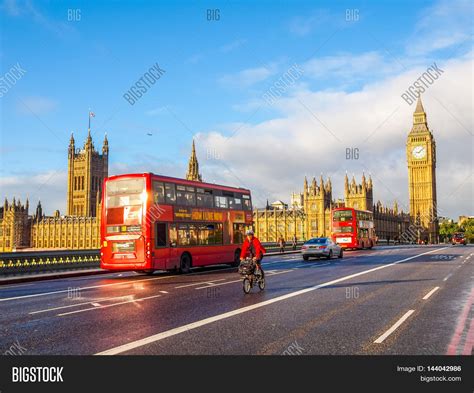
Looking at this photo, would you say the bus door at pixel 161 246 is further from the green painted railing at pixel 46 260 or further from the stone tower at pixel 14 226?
the stone tower at pixel 14 226

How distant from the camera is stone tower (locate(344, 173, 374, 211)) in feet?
337

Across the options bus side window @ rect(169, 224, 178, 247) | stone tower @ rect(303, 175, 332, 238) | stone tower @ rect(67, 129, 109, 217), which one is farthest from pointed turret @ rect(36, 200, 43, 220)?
bus side window @ rect(169, 224, 178, 247)

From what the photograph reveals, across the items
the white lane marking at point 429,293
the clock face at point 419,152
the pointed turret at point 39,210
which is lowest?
the white lane marking at point 429,293

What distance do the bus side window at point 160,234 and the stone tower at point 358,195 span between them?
282 ft

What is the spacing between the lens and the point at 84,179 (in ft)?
530

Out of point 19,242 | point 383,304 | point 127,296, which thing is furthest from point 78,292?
point 19,242

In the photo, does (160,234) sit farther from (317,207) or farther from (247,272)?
(317,207)

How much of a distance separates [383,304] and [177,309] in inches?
190

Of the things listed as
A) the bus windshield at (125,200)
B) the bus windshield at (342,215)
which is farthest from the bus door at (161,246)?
the bus windshield at (342,215)

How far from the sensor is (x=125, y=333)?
27.0 feet

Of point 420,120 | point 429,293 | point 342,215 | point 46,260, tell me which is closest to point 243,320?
point 429,293

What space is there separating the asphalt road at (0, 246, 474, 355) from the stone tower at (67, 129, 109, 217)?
495 feet

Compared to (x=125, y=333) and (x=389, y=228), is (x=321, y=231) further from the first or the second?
(x=125, y=333)

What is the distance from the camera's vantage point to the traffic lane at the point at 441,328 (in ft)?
23.1
